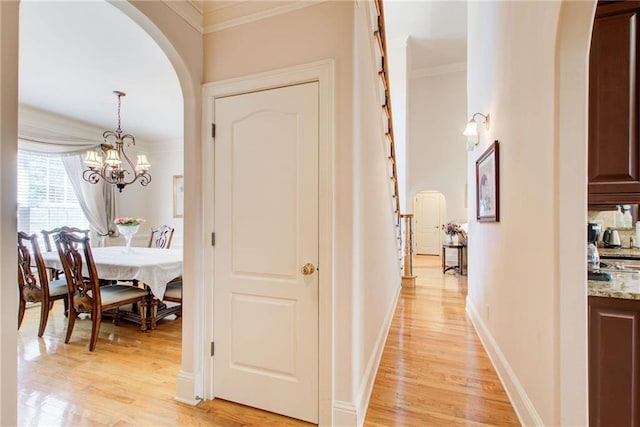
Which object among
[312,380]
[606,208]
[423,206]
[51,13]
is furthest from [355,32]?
[423,206]

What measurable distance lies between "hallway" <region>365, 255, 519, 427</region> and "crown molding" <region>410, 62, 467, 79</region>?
6886 mm

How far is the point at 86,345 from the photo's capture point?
9.09 feet

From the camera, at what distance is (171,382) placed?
2146 mm

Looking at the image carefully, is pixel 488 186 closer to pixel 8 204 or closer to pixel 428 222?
pixel 8 204

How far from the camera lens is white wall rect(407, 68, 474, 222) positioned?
7.74m

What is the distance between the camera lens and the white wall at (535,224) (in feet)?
4.31

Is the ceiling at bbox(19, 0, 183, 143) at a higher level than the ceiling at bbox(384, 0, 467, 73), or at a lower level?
lower

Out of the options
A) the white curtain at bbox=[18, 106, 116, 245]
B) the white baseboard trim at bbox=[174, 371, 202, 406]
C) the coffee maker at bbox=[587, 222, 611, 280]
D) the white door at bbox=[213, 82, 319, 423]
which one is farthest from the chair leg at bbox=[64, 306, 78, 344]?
the coffee maker at bbox=[587, 222, 611, 280]

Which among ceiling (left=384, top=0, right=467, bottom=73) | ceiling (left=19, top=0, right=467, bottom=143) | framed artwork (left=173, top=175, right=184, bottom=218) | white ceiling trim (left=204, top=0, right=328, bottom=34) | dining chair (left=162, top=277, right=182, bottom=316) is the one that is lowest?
dining chair (left=162, top=277, right=182, bottom=316)

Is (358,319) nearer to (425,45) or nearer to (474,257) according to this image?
(474,257)

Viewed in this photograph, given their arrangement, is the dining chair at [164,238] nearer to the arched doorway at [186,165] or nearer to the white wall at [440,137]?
the arched doorway at [186,165]

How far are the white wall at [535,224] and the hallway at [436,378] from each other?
145 millimetres

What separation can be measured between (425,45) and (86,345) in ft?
27.8

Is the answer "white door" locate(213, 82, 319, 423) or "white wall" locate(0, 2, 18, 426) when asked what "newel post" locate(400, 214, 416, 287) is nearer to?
"white door" locate(213, 82, 319, 423)
